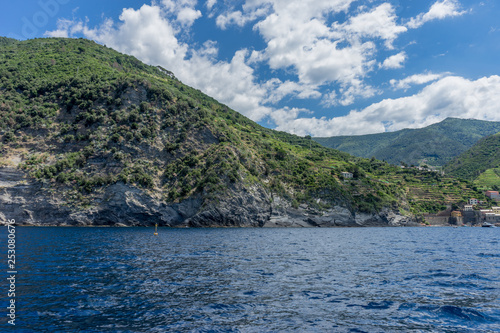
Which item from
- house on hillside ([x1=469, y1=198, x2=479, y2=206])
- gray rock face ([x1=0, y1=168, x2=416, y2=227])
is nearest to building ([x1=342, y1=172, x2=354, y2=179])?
gray rock face ([x1=0, y1=168, x2=416, y2=227])

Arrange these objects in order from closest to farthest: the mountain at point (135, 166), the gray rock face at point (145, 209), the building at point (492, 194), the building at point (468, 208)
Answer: the gray rock face at point (145, 209)
the mountain at point (135, 166)
the building at point (468, 208)
the building at point (492, 194)

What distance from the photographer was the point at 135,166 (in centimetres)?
8831

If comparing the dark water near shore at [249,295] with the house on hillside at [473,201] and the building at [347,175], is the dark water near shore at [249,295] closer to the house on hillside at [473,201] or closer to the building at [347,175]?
the building at [347,175]

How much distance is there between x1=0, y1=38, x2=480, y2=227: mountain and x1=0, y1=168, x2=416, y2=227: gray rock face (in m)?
0.28

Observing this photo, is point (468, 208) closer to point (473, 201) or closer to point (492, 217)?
point (473, 201)

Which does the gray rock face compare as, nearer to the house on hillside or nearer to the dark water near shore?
the dark water near shore

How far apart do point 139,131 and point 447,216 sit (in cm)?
14403

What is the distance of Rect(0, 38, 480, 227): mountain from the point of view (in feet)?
262

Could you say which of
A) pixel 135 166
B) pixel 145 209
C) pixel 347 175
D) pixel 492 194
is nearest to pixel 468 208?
pixel 492 194

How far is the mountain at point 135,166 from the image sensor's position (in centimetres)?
7988

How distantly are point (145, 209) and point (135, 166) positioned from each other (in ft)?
48.2

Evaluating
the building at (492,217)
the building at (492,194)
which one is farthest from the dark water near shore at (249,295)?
the building at (492,194)

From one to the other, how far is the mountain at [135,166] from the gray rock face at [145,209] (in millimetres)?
284

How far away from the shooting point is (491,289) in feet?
57.2
